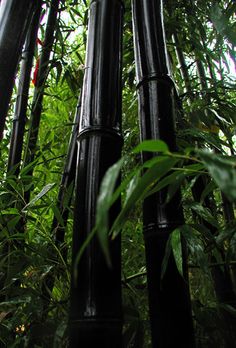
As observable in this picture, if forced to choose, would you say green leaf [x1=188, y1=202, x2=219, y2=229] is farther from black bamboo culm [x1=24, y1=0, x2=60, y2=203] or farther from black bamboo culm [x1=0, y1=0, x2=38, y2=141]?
black bamboo culm [x1=24, y1=0, x2=60, y2=203]

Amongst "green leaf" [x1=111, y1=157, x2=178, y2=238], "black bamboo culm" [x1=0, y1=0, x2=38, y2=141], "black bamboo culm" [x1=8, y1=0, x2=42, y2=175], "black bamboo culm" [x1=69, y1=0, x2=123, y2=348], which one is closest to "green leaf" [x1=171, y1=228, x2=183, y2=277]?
"black bamboo culm" [x1=69, y1=0, x2=123, y2=348]

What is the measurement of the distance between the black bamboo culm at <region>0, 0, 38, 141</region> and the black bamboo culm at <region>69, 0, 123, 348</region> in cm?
Answer: 16

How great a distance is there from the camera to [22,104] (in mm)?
1287

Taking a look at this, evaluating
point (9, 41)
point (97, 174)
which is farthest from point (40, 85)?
point (97, 174)

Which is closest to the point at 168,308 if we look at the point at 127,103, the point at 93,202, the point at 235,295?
the point at 93,202

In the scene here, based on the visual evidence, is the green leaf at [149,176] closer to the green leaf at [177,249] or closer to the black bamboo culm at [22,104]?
the green leaf at [177,249]

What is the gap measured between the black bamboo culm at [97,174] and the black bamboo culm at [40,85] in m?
0.47

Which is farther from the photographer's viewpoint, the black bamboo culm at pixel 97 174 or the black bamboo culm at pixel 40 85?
the black bamboo culm at pixel 40 85

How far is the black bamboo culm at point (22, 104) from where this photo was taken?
4.00ft

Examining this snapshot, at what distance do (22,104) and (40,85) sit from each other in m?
0.19

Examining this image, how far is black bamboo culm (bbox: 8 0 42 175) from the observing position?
1219 mm

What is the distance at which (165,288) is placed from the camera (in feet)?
2.34

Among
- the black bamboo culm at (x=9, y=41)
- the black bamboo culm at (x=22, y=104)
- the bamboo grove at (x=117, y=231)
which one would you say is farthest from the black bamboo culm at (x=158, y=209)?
the black bamboo culm at (x=22, y=104)

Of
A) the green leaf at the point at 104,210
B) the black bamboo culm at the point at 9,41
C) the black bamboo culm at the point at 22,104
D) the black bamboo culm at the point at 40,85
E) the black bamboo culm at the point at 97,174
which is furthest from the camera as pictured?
the black bamboo culm at the point at 40,85
